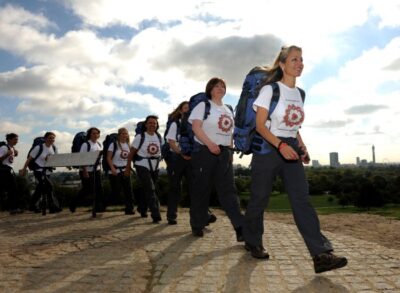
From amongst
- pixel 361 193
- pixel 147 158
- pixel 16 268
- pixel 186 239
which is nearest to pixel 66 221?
pixel 147 158

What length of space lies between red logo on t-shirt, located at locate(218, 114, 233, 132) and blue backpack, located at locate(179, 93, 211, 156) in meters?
0.21

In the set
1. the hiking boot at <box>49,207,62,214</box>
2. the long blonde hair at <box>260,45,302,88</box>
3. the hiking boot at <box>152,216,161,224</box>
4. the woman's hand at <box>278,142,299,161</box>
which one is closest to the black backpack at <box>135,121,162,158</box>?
the hiking boot at <box>152,216,161,224</box>

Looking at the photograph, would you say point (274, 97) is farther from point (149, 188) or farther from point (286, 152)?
point (149, 188)

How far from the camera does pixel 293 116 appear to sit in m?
4.63

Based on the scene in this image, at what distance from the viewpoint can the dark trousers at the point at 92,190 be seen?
1103 cm

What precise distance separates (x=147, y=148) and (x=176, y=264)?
4.48 meters

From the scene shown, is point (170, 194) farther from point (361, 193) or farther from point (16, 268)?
point (361, 193)

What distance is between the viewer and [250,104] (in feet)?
16.7

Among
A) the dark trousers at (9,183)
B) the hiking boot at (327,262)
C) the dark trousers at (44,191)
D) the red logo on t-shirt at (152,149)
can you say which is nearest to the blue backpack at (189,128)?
the red logo on t-shirt at (152,149)

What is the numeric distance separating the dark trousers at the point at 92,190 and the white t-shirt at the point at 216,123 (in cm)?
526

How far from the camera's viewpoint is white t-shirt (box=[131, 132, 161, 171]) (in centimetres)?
907

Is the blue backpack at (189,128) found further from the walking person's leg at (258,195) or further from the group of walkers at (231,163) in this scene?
the walking person's leg at (258,195)

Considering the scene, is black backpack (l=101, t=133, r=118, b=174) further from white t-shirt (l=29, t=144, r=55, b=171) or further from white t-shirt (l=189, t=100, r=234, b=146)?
white t-shirt (l=189, t=100, r=234, b=146)

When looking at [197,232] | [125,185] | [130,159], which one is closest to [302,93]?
[197,232]
